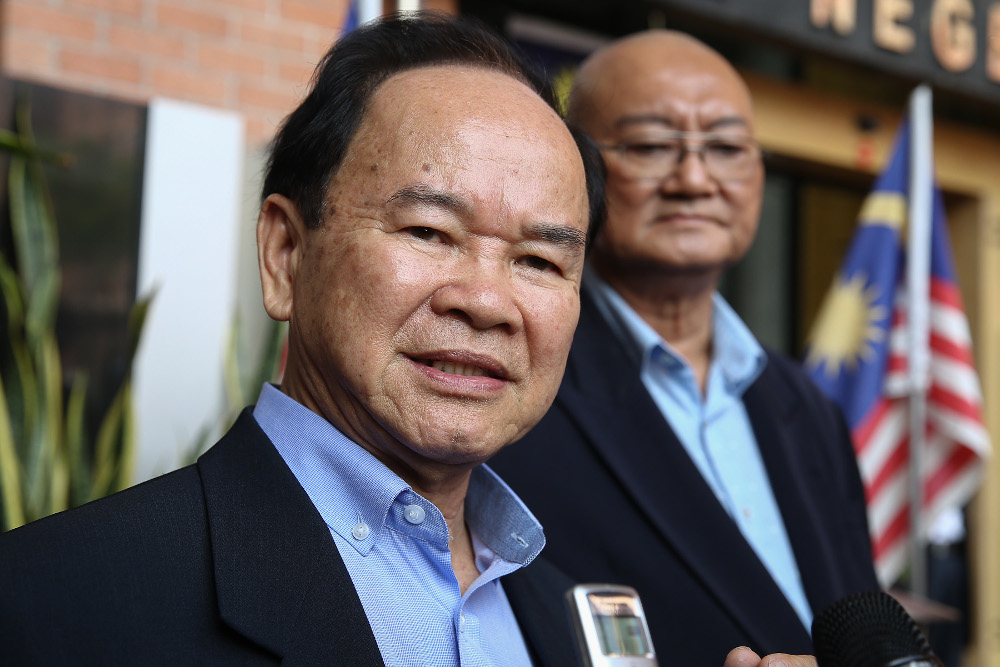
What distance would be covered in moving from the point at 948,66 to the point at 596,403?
4248 mm

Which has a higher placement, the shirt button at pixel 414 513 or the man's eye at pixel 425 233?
the man's eye at pixel 425 233

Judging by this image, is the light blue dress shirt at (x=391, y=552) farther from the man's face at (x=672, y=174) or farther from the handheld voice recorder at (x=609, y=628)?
the man's face at (x=672, y=174)

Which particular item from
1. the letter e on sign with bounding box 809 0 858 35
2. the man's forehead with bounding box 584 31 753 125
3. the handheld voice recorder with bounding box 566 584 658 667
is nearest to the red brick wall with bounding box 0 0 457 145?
the man's forehead with bounding box 584 31 753 125

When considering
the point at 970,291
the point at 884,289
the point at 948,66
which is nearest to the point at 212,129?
the point at 884,289

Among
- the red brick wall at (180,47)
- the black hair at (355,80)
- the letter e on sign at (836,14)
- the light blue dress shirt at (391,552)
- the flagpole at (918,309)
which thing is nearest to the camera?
the light blue dress shirt at (391,552)

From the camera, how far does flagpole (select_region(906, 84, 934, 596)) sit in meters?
4.33

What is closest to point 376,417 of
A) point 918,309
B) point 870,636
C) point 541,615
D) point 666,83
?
point 541,615

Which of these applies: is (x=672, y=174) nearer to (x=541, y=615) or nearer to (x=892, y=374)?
(x=541, y=615)

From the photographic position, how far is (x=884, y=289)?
4504 millimetres

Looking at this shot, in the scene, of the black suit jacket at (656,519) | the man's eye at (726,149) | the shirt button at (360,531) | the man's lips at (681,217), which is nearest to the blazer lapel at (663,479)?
the black suit jacket at (656,519)

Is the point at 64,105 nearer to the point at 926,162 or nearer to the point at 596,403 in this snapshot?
the point at 596,403

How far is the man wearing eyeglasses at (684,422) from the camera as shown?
2027 mm

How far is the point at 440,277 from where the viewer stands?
4.53ft

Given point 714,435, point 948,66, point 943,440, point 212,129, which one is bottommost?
point 943,440
